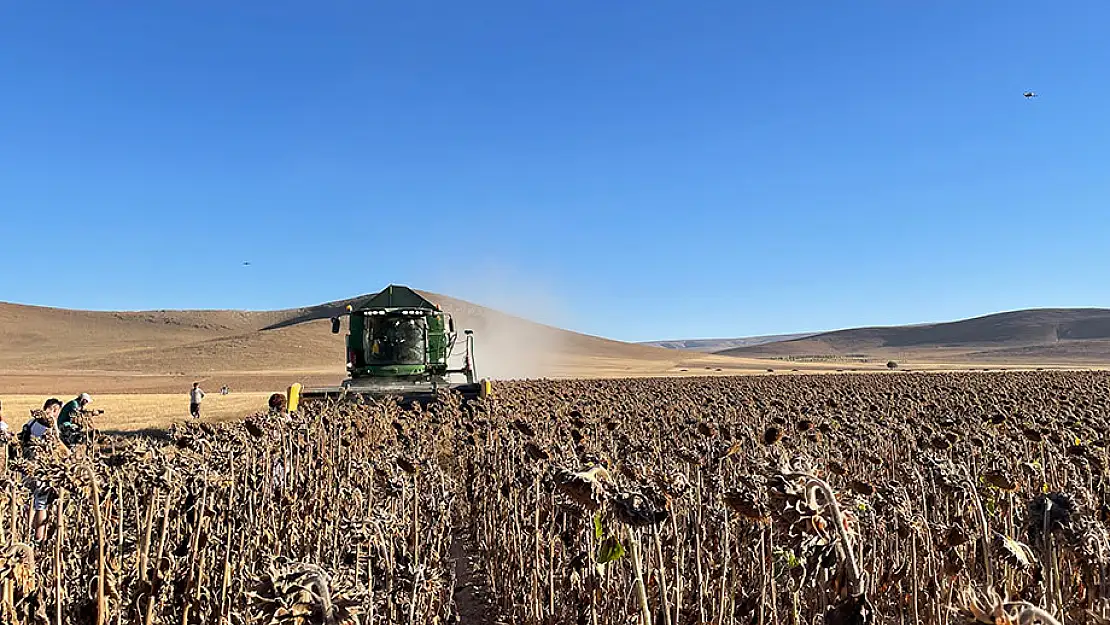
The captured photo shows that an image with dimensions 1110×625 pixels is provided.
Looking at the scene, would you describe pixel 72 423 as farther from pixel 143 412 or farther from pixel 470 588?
pixel 143 412

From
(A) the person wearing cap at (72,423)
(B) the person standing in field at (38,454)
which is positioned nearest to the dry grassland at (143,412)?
(A) the person wearing cap at (72,423)

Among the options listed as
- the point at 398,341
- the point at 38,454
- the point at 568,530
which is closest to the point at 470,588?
the point at 568,530

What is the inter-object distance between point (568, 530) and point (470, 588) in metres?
2.47

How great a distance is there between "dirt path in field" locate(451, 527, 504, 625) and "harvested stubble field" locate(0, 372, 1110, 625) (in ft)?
0.10

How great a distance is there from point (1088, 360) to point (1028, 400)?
488 ft

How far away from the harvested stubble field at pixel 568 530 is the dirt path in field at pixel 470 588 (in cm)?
3

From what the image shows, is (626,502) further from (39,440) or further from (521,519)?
(39,440)

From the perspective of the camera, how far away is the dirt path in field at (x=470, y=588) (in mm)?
6867

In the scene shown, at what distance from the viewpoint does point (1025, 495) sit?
22.3 feet

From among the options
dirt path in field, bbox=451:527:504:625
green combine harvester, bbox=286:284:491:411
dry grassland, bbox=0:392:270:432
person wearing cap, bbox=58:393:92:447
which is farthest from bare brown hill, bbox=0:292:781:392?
dirt path in field, bbox=451:527:504:625

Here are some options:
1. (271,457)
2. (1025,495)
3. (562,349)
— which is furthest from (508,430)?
(562,349)

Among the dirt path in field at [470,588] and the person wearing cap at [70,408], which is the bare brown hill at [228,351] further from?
the dirt path in field at [470,588]

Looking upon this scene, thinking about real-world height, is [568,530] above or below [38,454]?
below

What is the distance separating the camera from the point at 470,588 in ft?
25.0
